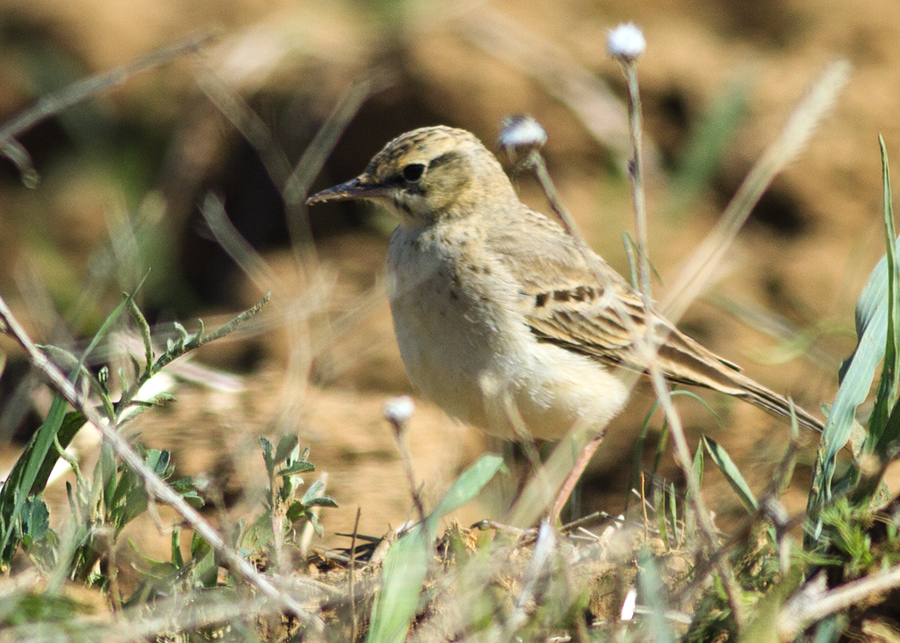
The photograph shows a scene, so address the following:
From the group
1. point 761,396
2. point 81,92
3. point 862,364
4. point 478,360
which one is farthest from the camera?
point 761,396

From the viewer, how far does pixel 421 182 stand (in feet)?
14.2

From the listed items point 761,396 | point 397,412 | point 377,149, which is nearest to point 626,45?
point 397,412

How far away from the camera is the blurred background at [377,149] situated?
533 centimetres

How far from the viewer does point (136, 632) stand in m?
2.26

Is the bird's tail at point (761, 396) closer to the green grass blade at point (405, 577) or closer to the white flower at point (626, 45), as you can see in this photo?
the green grass blade at point (405, 577)

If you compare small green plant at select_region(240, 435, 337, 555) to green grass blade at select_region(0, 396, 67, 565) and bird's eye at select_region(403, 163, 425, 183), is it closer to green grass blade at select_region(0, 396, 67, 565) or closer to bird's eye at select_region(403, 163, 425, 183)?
green grass blade at select_region(0, 396, 67, 565)

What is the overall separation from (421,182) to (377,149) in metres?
Result: 2.85

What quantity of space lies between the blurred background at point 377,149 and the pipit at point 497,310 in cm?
54

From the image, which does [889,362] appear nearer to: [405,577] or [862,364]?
[862,364]

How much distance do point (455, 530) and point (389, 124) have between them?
454cm

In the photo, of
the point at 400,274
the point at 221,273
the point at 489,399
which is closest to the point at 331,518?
the point at 489,399

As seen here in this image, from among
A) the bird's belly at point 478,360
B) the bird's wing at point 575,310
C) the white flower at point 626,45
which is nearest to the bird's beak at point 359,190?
the bird's belly at point 478,360

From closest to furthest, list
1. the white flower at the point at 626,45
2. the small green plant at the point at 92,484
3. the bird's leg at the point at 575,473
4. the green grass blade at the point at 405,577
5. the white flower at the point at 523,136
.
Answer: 1. the white flower at the point at 626,45
2. the white flower at the point at 523,136
3. the green grass blade at the point at 405,577
4. the small green plant at the point at 92,484
5. the bird's leg at the point at 575,473

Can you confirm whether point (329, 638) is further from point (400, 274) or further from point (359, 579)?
point (400, 274)
